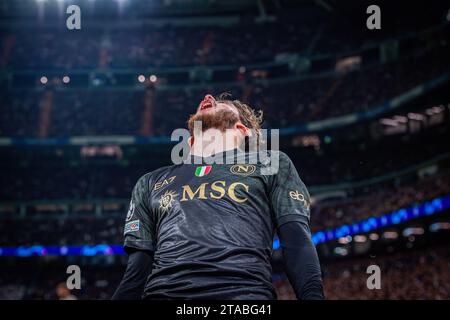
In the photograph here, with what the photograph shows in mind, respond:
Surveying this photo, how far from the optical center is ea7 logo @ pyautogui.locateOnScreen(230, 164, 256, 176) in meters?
2.39

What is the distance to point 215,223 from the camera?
2.24 metres

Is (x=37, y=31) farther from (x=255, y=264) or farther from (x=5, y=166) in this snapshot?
(x=255, y=264)

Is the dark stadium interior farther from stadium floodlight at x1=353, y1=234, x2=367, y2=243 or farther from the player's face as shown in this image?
the player's face

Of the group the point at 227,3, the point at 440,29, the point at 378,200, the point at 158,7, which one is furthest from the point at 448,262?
the point at 158,7

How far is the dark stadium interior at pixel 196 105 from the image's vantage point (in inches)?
1046

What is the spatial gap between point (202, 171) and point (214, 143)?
0.54ft

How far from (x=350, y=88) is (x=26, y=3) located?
22290 mm

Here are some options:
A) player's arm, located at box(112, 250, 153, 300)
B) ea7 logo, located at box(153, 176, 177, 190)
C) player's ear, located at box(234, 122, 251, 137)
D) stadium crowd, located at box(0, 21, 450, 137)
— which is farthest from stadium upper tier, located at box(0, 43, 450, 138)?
player's arm, located at box(112, 250, 153, 300)

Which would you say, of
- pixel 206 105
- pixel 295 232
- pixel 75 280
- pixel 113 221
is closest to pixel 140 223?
pixel 206 105

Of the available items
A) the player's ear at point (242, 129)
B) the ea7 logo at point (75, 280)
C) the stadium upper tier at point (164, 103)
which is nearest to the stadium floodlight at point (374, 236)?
the stadium upper tier at point (164, 103)

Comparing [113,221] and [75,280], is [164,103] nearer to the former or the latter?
[113,221]

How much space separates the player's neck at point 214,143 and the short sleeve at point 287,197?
271 millimetres

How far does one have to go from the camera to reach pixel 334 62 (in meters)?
34.7

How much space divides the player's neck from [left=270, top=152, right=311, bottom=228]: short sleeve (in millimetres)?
271
